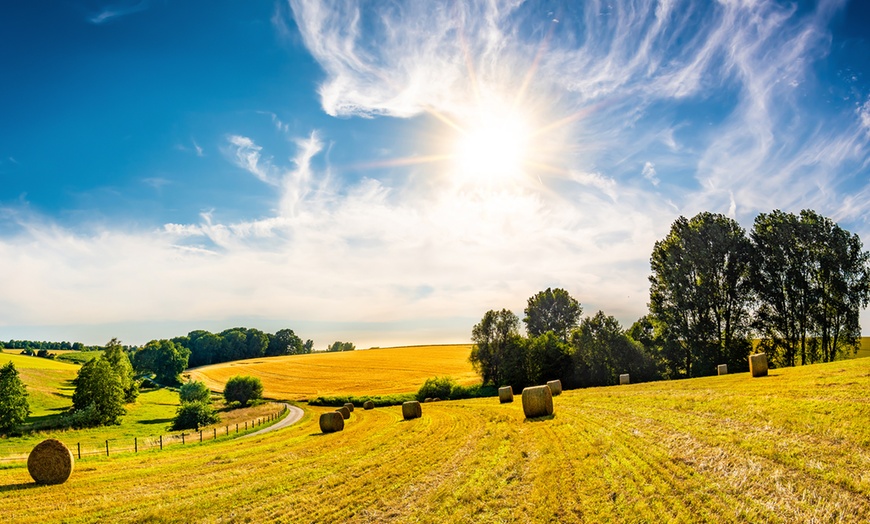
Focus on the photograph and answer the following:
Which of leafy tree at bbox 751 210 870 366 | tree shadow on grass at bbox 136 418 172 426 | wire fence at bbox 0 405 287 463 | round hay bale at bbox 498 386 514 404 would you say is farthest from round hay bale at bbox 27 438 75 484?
leafy tree at bbox 751 210 870 366

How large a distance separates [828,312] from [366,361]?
305 ft

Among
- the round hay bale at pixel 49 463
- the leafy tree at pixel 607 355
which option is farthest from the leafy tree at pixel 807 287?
the round hay bale at pixel 49 463

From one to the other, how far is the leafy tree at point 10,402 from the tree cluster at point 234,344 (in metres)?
106

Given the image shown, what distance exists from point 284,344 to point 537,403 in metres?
168

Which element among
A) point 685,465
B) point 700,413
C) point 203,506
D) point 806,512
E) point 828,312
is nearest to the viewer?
point 806,512

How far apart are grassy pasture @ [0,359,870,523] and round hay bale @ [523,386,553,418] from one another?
2451 millimetres

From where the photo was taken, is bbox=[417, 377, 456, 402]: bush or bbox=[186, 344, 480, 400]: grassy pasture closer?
bbox=[417, 377, 456, 402]: bush

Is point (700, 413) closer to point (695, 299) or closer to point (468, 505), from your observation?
point (468, 505)

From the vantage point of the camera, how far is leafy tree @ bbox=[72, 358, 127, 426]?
54.1m

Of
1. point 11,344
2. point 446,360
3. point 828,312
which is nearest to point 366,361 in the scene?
point 446,360

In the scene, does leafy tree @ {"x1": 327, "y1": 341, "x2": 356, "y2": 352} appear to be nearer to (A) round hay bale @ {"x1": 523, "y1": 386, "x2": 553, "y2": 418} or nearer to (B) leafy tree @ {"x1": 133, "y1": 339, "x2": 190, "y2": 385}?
(B) leafy tree @ {"x1": 133, "y1": 339, "x2": 190, "y2": 385}

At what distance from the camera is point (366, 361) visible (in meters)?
112

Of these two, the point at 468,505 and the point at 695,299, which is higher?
the point at 695,299

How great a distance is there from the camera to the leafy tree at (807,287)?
141ft
